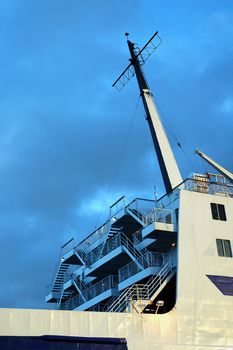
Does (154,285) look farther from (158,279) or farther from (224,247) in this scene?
(224,247)

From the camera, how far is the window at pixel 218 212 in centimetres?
2514

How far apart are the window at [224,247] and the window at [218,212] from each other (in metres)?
1.15

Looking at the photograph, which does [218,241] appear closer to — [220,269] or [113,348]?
[220,269]

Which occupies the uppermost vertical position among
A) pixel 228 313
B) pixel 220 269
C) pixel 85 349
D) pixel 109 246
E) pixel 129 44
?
pixel 129 44

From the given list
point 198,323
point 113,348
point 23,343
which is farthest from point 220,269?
point 23,343

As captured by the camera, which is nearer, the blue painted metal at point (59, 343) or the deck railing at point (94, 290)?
the blue painted metal at point (59, 343)

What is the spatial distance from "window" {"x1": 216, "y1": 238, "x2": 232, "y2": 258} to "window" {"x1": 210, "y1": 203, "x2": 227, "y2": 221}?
1150 millimetres

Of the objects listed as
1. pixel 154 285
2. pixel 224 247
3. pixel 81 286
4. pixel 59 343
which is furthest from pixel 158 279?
pixel 81 286

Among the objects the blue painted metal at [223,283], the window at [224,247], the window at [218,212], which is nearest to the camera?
the blue painted metal at [223,283]

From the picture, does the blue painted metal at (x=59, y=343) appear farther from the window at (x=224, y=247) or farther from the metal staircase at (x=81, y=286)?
the metal staircase at (x=81, y=286)

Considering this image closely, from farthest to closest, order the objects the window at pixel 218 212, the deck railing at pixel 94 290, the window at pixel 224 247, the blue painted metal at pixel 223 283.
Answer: the deck railing at pixel 94 290 → the window at pixel 218 212 → the window at pixel 224 247 → the blue painted metal at pixel 223 283

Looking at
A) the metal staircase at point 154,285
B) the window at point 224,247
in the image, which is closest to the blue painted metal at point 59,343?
the metal staircase at point 154,285

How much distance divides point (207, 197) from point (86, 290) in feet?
34.7

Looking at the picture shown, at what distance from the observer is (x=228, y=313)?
75.5 feet
